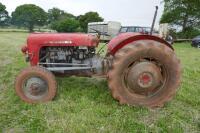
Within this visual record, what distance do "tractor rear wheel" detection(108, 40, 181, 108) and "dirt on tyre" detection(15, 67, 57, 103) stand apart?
3.70 feet

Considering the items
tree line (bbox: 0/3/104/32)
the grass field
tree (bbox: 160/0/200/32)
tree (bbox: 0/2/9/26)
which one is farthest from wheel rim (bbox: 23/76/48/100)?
tree (bbox: 0/2/9/26)

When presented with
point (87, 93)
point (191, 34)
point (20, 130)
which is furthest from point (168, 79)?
point (191, 34)

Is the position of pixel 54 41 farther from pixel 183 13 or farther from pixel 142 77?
pixel 183 13

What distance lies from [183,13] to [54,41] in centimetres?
3545

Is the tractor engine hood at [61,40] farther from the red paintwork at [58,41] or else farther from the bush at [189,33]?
the bush at [189,33]

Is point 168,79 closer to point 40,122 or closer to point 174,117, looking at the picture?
point 174,117

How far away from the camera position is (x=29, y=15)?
62656mm

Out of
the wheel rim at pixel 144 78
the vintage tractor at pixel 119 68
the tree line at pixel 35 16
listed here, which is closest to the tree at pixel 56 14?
the tree line at pixel 35 16

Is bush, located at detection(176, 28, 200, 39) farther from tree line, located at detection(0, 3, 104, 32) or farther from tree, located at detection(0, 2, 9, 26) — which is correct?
tree, located at detection(0, 2, 9, 26)

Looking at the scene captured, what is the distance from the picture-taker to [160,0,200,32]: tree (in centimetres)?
3850

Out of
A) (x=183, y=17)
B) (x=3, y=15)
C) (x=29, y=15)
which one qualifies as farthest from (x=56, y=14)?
(x=183, y=17)

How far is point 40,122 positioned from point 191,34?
3666 cm

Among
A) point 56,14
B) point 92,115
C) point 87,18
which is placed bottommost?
point 92,115

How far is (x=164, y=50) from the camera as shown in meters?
5.67
